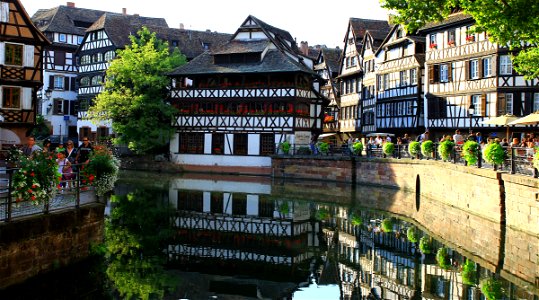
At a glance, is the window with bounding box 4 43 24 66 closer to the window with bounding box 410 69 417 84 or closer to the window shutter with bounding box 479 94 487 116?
the window shutter with bounding box 479 94 487 116

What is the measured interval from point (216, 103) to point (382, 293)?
40057 millimetres

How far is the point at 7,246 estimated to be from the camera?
12.7 meters

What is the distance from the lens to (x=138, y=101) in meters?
52.2

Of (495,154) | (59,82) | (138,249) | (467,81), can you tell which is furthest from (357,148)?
(59,82)

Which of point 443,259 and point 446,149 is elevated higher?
point 446,149

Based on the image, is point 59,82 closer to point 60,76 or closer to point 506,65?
A: point 60,76

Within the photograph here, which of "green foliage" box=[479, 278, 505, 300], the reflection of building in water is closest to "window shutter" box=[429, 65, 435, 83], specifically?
the reflection of building in water

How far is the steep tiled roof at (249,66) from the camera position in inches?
1981

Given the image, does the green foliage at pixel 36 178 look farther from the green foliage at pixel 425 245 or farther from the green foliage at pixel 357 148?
the green foliage at pixel 357 148

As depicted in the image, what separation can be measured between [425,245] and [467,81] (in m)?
29.0

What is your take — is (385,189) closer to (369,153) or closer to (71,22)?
(369,153)

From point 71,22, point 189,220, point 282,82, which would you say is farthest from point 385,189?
point 71,22

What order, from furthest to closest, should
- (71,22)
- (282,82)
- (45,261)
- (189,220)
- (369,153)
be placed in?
(71,22) → (282,82) → (369,153) → (189,220) → (45,261)

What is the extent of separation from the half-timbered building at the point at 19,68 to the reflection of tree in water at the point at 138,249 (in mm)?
11261
